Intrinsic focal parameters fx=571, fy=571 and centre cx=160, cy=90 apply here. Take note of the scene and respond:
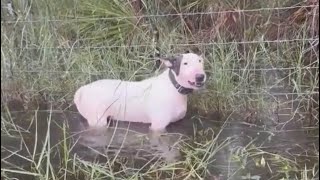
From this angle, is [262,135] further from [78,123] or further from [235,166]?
[78,123]

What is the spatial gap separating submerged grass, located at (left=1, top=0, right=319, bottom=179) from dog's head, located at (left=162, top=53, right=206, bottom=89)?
15mm

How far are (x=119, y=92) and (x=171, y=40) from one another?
0.13 meters

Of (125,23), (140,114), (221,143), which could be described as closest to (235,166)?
(221,143)

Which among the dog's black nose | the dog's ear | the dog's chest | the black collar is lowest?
the dog's chest

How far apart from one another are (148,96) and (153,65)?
0.06 m

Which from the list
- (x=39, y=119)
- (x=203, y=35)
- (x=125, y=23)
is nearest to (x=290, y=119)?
(x=203, y=35)

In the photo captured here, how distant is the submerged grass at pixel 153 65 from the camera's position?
1.02 m

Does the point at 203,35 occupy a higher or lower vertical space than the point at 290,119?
higher

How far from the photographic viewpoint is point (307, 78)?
1.02m

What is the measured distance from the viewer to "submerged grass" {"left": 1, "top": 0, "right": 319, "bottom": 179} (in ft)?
3.35

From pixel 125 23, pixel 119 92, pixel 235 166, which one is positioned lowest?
pixel 235 166

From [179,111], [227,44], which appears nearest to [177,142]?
[179,111]

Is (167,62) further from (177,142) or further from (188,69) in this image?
(177,142)

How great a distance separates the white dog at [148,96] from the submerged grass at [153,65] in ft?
0.06
